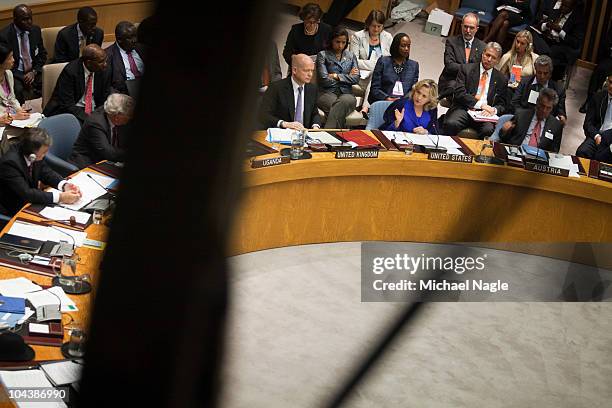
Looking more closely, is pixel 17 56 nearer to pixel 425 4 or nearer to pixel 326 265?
pixel 326 265

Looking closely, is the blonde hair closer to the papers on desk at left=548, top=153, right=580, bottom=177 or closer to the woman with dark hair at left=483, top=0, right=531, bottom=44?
the papers on desk at left=548, top=153, right=580, bottom=177

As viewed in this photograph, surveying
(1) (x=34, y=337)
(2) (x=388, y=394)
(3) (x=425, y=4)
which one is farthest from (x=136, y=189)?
(3) (x=425, y=4)

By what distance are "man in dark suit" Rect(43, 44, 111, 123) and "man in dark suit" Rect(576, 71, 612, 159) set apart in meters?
3.99

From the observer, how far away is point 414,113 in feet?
20.8

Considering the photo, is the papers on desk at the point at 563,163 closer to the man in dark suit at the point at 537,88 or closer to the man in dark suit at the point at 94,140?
the man in dark suit at the point at 537,88

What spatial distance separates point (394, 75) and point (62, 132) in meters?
3.05

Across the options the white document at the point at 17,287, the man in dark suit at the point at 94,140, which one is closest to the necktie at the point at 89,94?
the man in dark suit at the point at 94,140

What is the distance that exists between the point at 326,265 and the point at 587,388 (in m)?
1.80

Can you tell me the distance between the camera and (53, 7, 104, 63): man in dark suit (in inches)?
279

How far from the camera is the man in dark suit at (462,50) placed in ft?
25.8

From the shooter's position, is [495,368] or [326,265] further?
[326,265]

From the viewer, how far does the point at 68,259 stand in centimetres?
366

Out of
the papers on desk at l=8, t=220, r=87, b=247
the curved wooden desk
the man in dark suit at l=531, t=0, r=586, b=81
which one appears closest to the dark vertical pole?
the papers on desk at l=8, t=220, r=87, b=247

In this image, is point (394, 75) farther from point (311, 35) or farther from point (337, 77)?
point (311, 35)
